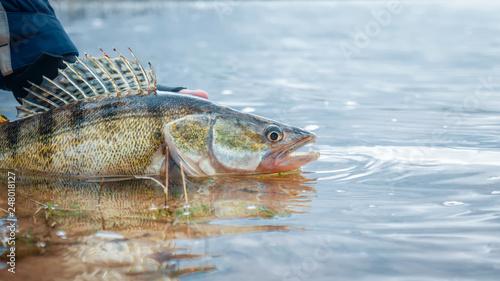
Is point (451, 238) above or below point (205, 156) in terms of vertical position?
below

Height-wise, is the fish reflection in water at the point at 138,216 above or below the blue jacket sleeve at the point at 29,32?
below

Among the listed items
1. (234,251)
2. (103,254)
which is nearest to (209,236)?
(234,251)

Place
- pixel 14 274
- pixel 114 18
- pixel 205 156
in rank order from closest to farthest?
→ pixel 14 274, pixel 205 156, pixel 114 18

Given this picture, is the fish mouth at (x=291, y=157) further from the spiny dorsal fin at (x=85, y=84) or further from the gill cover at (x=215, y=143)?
the spiny dorsal fin at (x=85, y=84)

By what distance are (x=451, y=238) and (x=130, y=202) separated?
2.40 meters

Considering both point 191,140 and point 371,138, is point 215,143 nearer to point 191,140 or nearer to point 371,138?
point 191,140

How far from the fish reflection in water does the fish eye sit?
402mm

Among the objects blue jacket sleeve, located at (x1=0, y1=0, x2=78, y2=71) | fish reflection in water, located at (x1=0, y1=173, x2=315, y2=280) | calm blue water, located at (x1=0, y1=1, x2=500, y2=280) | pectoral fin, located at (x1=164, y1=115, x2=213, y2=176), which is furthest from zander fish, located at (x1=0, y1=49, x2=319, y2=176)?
blue jacket sleeve, located at (x1=0, y1=0, x2=78, y2=71)

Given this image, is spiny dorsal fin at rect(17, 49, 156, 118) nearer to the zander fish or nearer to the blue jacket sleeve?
the zander fish

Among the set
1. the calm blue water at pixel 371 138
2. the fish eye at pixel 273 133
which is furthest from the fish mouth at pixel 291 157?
the calm blue water at pixel 371 138

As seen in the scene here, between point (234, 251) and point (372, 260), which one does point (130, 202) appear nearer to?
point (234, 251)

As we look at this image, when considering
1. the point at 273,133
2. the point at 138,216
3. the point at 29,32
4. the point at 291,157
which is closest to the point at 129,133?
the point at 138,216

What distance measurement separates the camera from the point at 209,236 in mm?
3674

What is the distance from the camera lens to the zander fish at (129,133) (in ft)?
15.9
